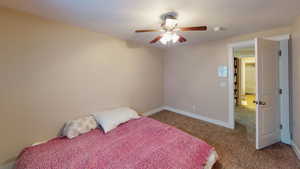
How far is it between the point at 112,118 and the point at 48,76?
4.36ft

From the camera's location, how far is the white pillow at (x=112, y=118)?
7.12 ft

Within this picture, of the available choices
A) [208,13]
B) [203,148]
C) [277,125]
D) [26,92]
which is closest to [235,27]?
[208,13]

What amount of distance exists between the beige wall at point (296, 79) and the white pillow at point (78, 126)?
3587mm

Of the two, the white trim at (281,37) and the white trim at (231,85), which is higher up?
the white trim at (281,37)

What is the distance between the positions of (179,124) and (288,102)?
89.1 inches

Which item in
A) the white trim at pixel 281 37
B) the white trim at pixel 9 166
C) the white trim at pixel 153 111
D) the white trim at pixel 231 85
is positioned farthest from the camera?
the white trim at pixel 153 111

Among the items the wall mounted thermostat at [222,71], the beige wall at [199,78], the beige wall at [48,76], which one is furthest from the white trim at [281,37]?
the beige wall at [48,76]

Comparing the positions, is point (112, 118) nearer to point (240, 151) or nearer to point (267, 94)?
point (240, 151)

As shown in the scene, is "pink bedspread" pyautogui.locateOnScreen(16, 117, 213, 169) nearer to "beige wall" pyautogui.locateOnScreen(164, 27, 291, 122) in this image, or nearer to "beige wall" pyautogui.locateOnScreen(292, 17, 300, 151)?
"beige wall" pyautogui.locateOnScreen(292, 17, 300, 151)

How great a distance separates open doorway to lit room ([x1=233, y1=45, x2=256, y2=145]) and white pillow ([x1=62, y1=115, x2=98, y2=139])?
10.1 feet

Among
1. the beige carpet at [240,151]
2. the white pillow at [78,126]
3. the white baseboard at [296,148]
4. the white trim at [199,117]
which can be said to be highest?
the white pillow at [78,126]

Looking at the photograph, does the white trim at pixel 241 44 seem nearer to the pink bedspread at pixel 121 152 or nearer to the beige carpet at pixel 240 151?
the beige carpet at pixel 240 151

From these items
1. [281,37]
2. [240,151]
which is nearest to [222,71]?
[281,37]

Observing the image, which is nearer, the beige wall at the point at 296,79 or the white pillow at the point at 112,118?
the beige wall at the point at 296,79
